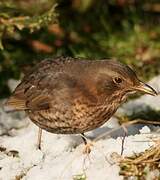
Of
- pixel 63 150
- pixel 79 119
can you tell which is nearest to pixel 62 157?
pixel 79 119

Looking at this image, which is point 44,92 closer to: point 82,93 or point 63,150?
point 82,93

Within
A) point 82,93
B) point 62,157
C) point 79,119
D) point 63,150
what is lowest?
point 62,157

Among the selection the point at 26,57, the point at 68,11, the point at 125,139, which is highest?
the point at 68,11

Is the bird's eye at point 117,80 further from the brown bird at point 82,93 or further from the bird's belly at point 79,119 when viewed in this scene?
the bird's belly at point 79,119

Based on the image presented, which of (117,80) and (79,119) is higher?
(117,80)

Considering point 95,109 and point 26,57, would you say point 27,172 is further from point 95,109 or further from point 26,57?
point 26,57

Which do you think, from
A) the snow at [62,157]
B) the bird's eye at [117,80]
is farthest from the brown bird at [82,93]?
the snow at [62,157]

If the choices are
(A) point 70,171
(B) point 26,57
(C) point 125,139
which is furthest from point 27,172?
(B) point 26,57
